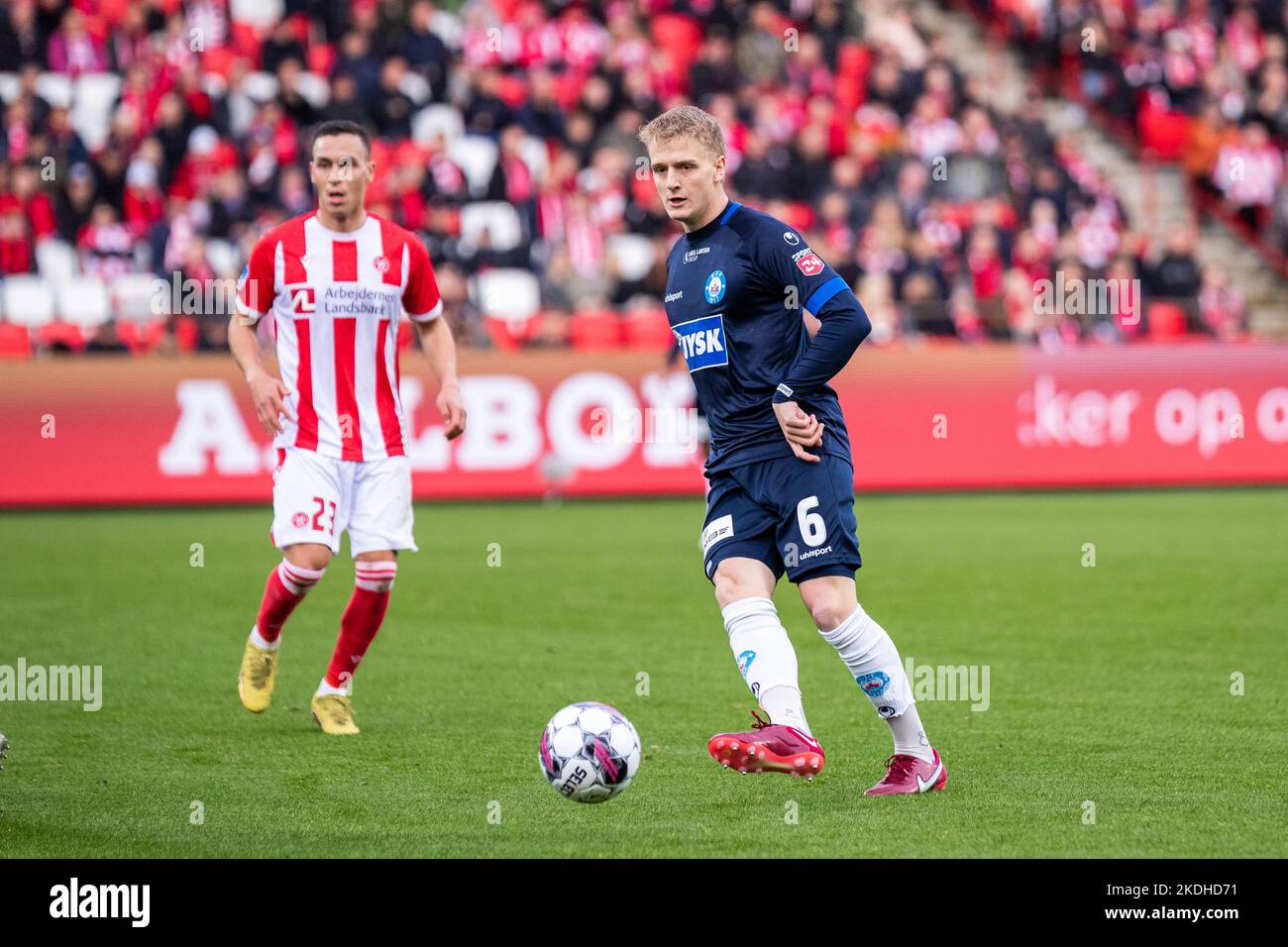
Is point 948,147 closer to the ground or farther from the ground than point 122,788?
farther from the ground

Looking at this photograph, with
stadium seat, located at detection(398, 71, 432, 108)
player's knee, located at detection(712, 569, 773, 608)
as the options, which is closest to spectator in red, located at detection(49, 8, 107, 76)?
stadium seat, located at detection(398, 71, 432, 108)

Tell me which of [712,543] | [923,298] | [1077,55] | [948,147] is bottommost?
[712,543]

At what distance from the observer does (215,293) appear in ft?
57.7

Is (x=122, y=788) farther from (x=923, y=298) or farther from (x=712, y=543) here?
(x=923, y=298)

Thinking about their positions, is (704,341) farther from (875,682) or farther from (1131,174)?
(1131,174)

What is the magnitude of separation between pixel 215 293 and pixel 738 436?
1247cm

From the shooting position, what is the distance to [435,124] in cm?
2006

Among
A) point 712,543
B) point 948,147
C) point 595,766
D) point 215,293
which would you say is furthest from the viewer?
point 948,147

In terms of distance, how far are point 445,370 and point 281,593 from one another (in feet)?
3.73

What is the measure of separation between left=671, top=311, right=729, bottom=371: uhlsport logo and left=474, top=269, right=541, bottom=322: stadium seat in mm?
11921

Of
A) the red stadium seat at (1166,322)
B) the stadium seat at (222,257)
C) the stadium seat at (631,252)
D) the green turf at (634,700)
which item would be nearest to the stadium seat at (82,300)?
the stadium seat at (222,257)

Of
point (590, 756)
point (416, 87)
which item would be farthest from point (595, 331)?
point (590, 756)
